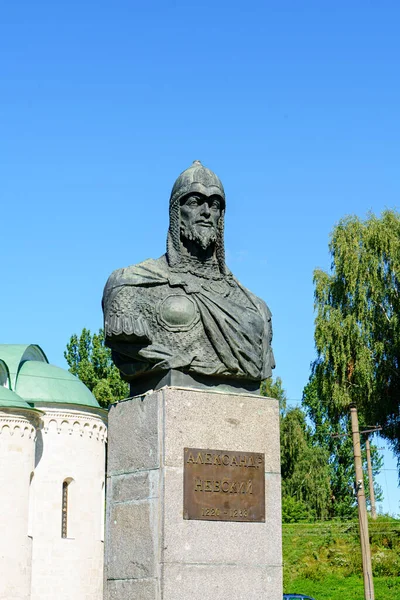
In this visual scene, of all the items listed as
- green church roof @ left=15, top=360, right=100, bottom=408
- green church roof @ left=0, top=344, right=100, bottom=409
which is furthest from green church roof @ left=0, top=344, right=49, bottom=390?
green church roof @ left=15, top=360, right=100, bottom=408

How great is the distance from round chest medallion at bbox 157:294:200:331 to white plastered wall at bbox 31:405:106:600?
1030 inches

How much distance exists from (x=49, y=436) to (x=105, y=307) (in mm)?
27069

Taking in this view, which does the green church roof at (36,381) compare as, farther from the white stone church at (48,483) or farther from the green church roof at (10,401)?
the green church roof at (10,401)

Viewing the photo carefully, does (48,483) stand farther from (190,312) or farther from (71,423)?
(190,312)

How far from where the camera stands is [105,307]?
A: 30.6ft

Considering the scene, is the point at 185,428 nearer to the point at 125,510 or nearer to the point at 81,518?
the point at 125,510

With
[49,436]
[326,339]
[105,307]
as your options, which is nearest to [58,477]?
[49,436]

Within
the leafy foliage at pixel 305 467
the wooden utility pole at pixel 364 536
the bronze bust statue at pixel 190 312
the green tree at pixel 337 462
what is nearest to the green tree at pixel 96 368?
the leafy foliage at pixel 305 467

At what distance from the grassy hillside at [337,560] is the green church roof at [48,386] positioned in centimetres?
1048

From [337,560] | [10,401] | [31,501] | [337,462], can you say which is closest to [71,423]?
[31,501]

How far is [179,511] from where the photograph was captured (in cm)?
840

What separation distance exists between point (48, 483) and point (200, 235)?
2692cm

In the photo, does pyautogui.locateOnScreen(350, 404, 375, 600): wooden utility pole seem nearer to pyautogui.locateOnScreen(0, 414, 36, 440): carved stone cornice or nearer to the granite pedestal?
pyautogui.locateOnScreen(0, 414, 36, 440): carved stone cornice

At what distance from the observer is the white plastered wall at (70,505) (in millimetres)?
33562
